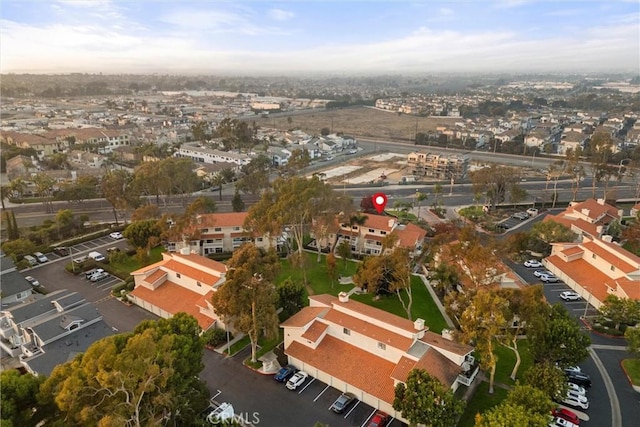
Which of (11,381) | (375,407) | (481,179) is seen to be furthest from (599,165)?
(11,381)

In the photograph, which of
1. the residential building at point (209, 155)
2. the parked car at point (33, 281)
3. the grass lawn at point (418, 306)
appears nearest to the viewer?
the grass lawn at point (418, 306)

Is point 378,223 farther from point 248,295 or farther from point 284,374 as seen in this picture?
point 248,295

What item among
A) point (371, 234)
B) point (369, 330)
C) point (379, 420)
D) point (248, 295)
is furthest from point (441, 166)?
point (379, 420)

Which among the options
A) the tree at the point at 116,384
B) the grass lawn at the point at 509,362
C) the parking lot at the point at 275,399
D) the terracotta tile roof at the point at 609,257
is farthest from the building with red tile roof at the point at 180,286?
the terracotta tile roof at the point at 609,257

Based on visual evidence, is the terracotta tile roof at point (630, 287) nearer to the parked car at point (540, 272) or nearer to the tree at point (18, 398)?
the parked car at point (540, 272)

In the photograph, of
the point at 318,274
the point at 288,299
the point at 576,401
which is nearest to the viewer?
the point at 576,401
